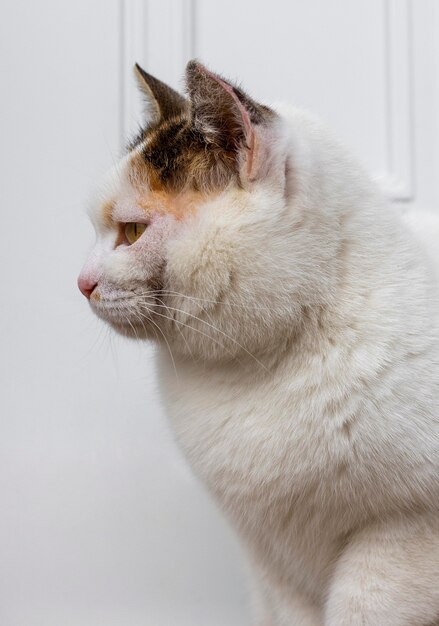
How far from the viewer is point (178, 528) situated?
1268mm

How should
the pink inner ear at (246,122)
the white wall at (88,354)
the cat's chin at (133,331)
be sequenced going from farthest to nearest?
the white wall at (88,354) → the cat's chin at (133,331) → the pink inner ear at (246,122)

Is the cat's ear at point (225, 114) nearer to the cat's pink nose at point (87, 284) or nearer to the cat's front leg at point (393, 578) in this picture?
the cat's pink nose at point (87, 284)

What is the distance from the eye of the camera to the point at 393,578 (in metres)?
0.74

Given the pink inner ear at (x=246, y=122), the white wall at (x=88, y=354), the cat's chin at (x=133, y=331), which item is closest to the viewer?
the pink inner ear at (x=246, y=122)

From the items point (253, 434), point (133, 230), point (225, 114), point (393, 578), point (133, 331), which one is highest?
point (225, 114)

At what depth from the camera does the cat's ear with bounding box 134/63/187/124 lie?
0.84m

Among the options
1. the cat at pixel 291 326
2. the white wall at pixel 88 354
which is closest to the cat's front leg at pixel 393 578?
the cat at pixel 291 326

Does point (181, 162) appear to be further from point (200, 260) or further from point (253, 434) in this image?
point (253, 434)

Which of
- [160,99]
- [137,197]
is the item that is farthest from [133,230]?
[160,99]

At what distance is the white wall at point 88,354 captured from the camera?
1250 mm

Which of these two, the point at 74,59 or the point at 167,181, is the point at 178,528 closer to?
the point at 167,181

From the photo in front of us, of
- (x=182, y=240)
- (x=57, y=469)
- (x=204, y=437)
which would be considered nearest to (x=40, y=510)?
(x=57, y=469)

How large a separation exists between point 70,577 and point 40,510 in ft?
0.42

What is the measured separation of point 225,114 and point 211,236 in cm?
12
